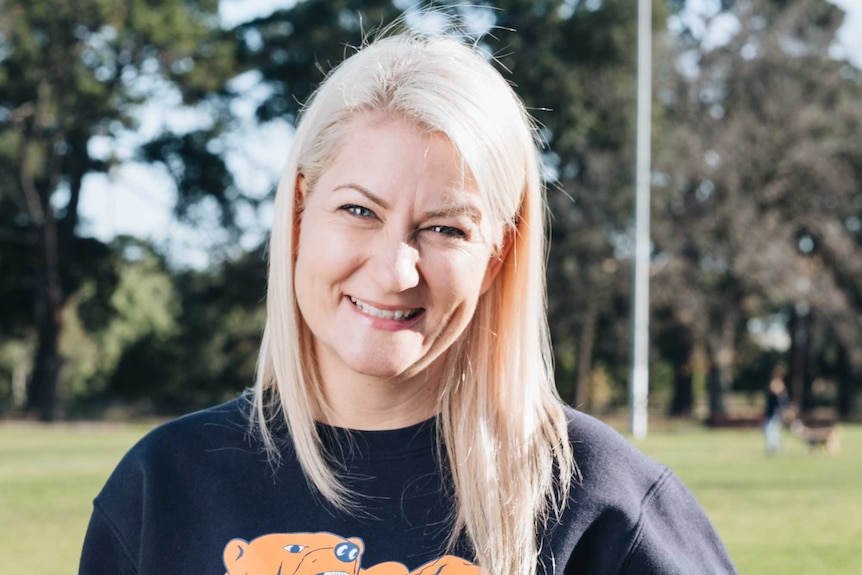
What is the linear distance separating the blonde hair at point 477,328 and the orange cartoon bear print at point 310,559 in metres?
0.06

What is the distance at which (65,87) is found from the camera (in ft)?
133

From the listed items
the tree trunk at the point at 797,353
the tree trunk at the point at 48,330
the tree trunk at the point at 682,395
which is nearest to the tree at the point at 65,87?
the tree trunk at the point at 48,330

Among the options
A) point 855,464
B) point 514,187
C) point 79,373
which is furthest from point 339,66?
point 79,373

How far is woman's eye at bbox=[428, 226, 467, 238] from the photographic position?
6.60 feet

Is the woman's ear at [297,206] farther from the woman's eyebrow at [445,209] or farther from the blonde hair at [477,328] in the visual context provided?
the woman's eyebrow at [445,209]

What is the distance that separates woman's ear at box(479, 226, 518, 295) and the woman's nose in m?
0.17

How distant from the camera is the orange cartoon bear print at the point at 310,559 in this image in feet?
6.61

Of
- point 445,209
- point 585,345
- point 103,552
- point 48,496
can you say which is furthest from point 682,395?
point 445,209

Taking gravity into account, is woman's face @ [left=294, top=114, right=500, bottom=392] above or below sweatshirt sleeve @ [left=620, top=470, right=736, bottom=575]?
above

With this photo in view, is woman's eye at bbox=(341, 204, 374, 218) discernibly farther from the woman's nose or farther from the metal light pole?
the metal light pole

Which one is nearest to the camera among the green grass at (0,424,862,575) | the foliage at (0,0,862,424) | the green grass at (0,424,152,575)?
the green grass at (0,424,152,575)

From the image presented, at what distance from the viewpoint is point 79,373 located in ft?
183

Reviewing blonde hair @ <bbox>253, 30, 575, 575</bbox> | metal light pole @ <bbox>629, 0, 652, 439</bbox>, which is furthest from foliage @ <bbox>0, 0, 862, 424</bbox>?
blonde hair @ <bbox>253, 30, 575, 575</bbox>

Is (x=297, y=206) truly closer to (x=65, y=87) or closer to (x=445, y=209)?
(x=445, y=209)
